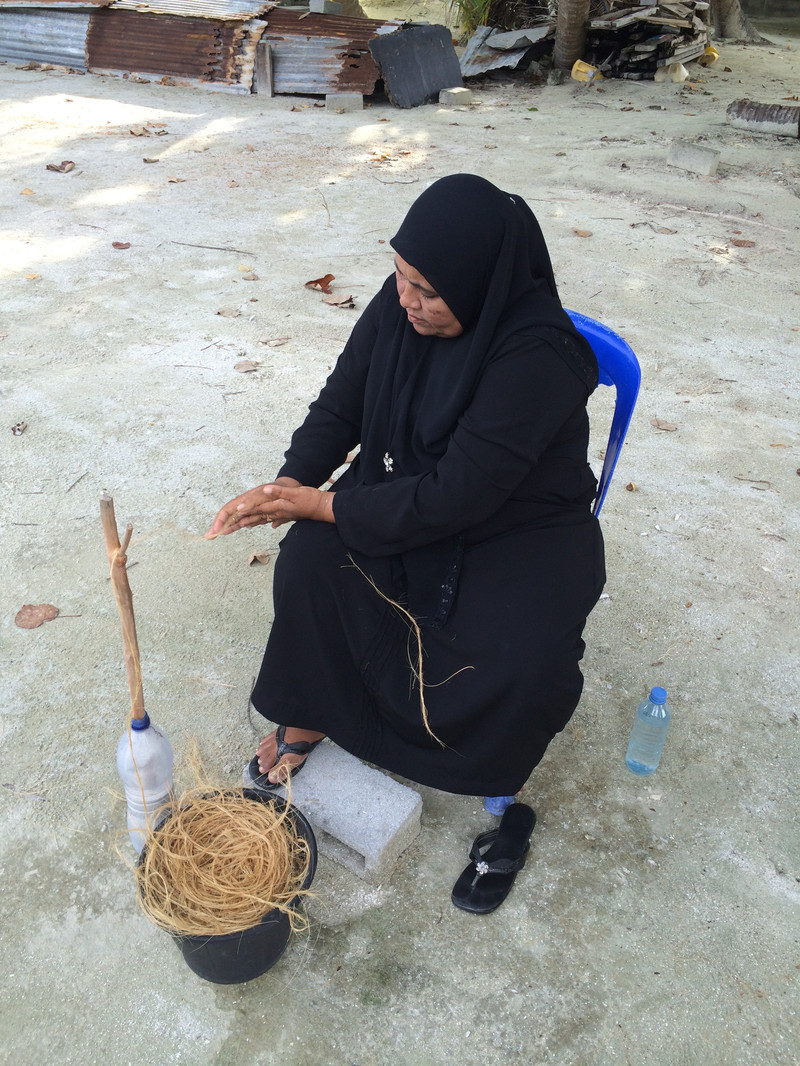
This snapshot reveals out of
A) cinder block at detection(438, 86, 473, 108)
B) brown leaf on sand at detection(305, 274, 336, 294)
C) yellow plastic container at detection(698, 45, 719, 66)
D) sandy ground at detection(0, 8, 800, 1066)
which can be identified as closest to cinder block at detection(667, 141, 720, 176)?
sandy ground at detection(0, 8, 800, 1066)

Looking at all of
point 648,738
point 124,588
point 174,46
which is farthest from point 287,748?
point 174,46

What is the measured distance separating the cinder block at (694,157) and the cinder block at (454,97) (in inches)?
125

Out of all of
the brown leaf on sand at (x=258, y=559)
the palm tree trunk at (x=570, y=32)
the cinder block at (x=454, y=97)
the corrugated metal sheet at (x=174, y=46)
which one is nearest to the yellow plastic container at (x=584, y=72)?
the palm tree trunk at (x=570, y=32)

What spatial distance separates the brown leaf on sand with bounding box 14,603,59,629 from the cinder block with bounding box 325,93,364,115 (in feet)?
26.7

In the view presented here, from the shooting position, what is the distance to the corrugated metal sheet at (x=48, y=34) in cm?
988

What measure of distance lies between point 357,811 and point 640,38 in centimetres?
1140

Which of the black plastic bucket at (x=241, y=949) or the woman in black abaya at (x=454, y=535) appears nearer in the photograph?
the black plastic bucket at (x=241, y=949)

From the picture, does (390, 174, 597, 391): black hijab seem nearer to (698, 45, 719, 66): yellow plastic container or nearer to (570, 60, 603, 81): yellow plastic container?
(570, 60, 603, 81): yellow plastic container

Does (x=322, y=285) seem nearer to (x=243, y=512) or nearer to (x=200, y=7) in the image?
(x=243, y=512)

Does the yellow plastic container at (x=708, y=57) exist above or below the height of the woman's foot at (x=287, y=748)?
above

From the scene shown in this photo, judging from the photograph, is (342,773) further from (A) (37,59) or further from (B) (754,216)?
(A) (37,59)

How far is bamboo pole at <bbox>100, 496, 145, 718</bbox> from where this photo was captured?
63.1 inches

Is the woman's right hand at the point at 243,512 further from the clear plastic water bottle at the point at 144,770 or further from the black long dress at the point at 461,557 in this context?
the clear plastic water bottle at the point at 144,770

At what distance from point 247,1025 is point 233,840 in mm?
390
